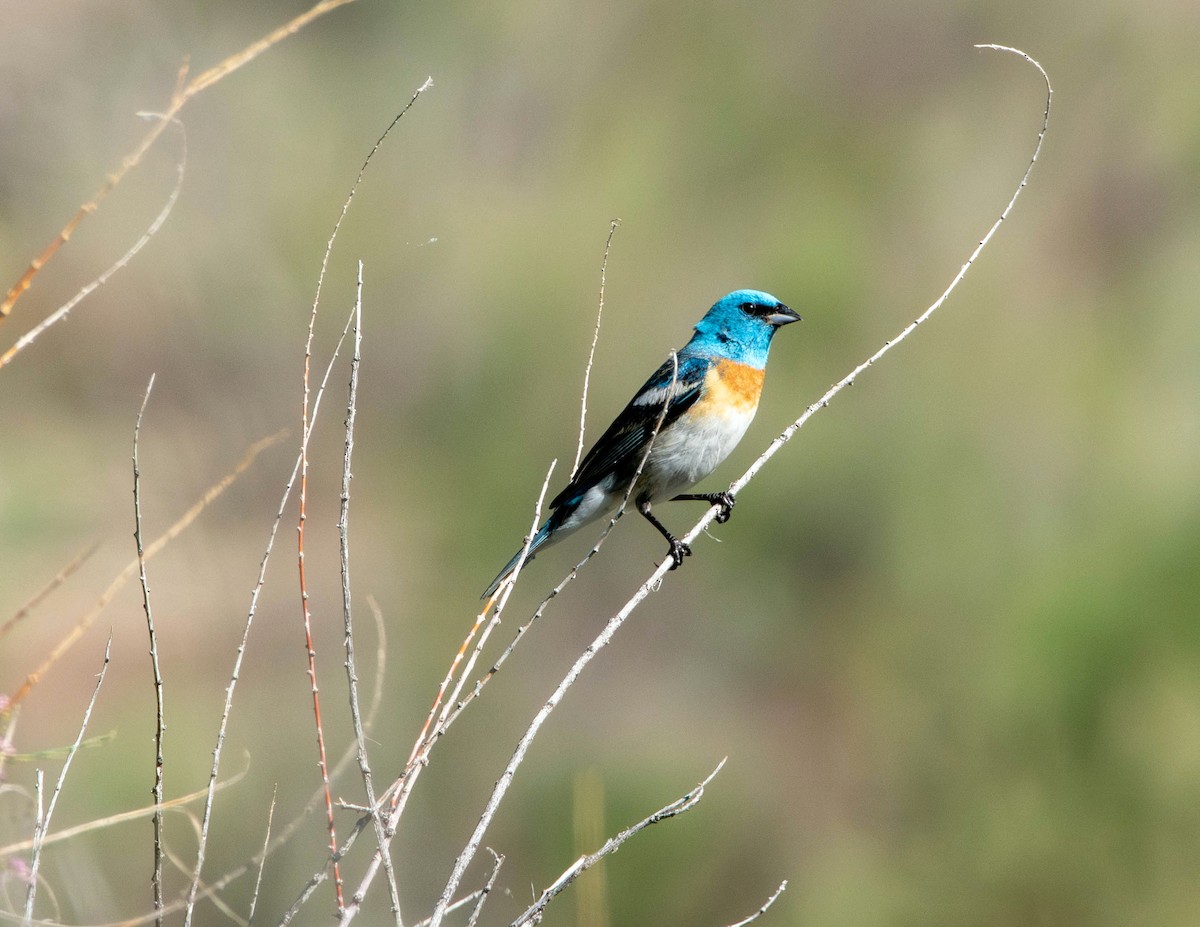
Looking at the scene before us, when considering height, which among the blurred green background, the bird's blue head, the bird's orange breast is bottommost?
the blurred green background

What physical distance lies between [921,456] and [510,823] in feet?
16.1

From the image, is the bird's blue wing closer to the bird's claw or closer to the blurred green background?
the bird's claw

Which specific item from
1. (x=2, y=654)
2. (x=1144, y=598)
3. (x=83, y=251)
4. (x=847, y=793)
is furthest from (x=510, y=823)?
(x=83, y=251)

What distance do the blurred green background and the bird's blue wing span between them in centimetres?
299

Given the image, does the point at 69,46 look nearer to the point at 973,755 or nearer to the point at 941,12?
the point at 941,12

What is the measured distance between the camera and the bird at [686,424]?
4805 millimetres

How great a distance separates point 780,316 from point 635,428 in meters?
0.72

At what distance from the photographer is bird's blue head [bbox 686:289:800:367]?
16.6ft

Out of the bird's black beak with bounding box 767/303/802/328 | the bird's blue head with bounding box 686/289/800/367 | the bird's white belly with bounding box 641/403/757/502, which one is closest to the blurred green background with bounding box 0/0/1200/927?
the bird's white belly with bounding box 641/403/757/502

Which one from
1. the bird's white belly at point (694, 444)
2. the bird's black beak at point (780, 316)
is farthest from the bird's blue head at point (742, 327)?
the bird's white belly at point (694, 444)

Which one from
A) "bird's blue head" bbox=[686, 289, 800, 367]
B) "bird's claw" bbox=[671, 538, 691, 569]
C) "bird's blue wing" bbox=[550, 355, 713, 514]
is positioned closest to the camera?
"bird's claw" bbox=[671, 538, 691, 569]

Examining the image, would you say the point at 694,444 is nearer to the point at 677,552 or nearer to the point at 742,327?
the point at 742,327

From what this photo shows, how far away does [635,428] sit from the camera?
197 inches

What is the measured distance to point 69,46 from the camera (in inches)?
717
